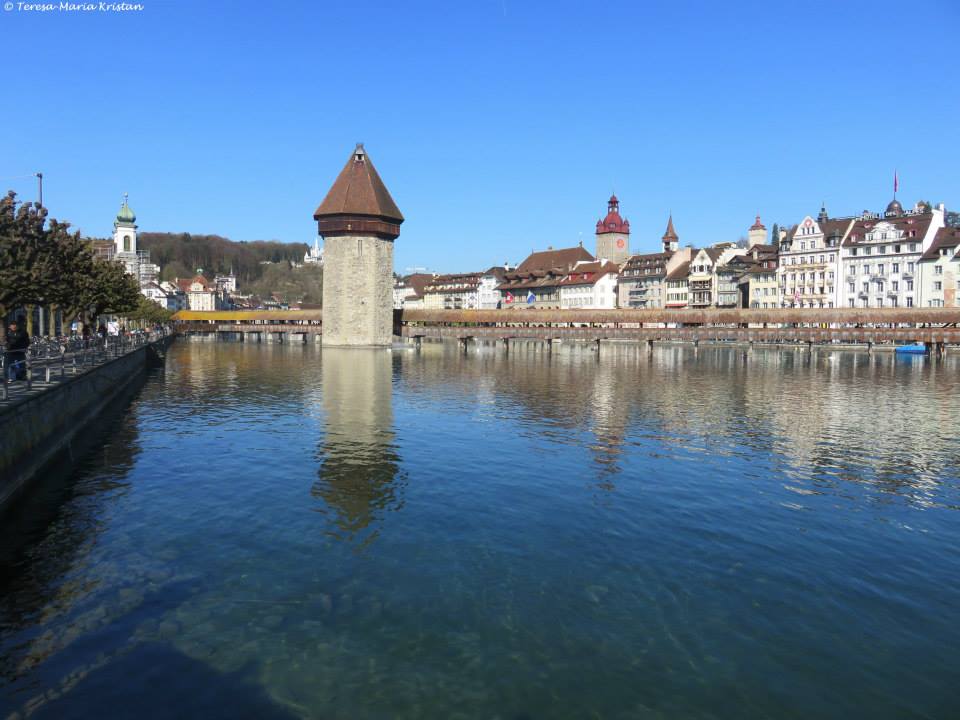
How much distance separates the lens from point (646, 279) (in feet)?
348

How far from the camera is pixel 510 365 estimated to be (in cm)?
5372

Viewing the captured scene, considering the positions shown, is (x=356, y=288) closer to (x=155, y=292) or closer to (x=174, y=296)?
(x=155, y=292)

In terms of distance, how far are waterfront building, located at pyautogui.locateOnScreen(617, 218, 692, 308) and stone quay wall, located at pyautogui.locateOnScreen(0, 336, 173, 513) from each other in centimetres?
8708

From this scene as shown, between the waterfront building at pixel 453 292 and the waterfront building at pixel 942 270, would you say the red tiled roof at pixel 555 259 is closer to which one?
the waterfront building at pixel 453 292

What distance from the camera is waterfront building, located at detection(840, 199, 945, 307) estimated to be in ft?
249

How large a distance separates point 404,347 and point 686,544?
69255 mm

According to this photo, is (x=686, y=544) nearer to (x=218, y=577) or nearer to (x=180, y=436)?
(x=218, y=577)

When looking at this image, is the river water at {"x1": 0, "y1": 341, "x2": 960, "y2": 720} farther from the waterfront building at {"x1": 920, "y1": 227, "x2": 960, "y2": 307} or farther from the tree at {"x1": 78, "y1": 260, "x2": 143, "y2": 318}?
the waterfront building at {"x1": 920, "y1": 227, "x2": 960, "y2": 307}

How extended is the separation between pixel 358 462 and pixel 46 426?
23.4 ft

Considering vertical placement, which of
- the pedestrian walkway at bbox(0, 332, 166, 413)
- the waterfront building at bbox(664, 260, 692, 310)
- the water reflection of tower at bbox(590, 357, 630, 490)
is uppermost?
the waterfront building at bbox(664, 260, 692, 310)

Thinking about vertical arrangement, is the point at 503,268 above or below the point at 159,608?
above

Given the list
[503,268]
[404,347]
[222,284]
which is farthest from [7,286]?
[222,284]

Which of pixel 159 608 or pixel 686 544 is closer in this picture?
pixel 159 608

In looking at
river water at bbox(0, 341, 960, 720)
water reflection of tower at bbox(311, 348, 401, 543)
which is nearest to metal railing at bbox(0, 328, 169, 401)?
river water at bbox(0, 341, 960, 720)
